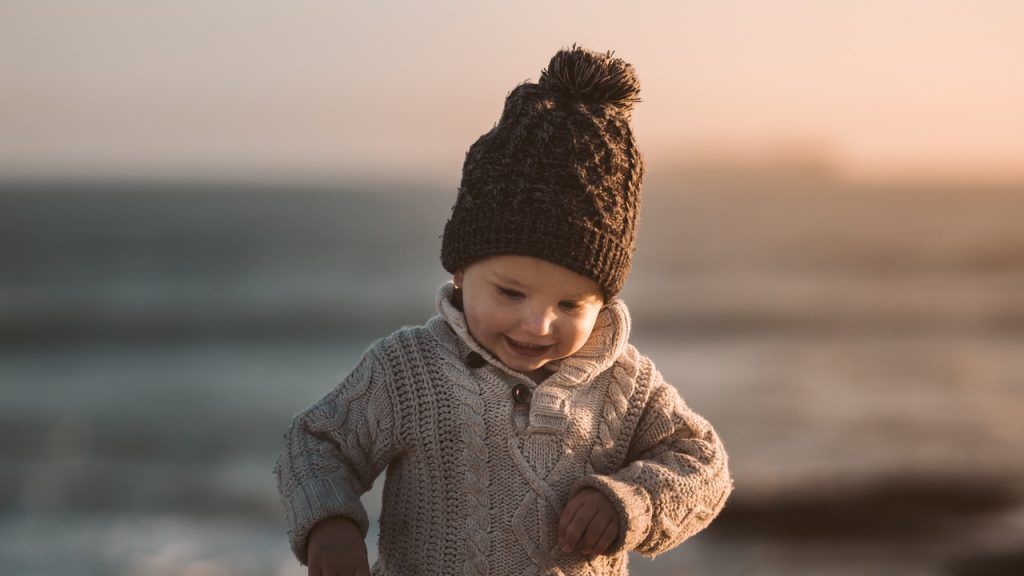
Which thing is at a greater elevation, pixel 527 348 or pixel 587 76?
pixel 587 76

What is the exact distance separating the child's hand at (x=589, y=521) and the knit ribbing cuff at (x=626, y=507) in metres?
0.01

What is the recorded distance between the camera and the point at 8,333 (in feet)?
59.9

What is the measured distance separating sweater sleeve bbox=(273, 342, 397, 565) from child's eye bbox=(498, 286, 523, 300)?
1.03 feet

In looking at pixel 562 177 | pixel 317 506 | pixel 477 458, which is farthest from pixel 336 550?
pixel 562 177

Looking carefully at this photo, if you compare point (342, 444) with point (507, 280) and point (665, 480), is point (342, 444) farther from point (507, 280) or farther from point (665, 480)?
point (665, 480)

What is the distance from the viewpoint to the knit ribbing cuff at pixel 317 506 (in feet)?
7.92

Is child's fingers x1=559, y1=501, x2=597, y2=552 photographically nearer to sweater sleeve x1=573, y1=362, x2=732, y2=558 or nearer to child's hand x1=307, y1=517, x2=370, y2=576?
sweater sleeve x1=573, y1=362, x2=732, y2=558

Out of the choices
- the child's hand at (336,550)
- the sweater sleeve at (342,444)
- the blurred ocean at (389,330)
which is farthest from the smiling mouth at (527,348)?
the blurred ocean at (389,330)

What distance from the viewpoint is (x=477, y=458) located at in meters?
2.62

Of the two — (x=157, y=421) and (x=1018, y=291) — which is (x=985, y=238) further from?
(x=157, y=421)

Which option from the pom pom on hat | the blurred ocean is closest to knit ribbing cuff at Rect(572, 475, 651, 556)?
the pom pom on hat

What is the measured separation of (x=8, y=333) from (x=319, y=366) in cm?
533

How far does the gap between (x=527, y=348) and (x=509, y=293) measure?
0.13 meters

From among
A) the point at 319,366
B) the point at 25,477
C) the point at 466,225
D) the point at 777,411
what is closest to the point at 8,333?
the point at 319,366
